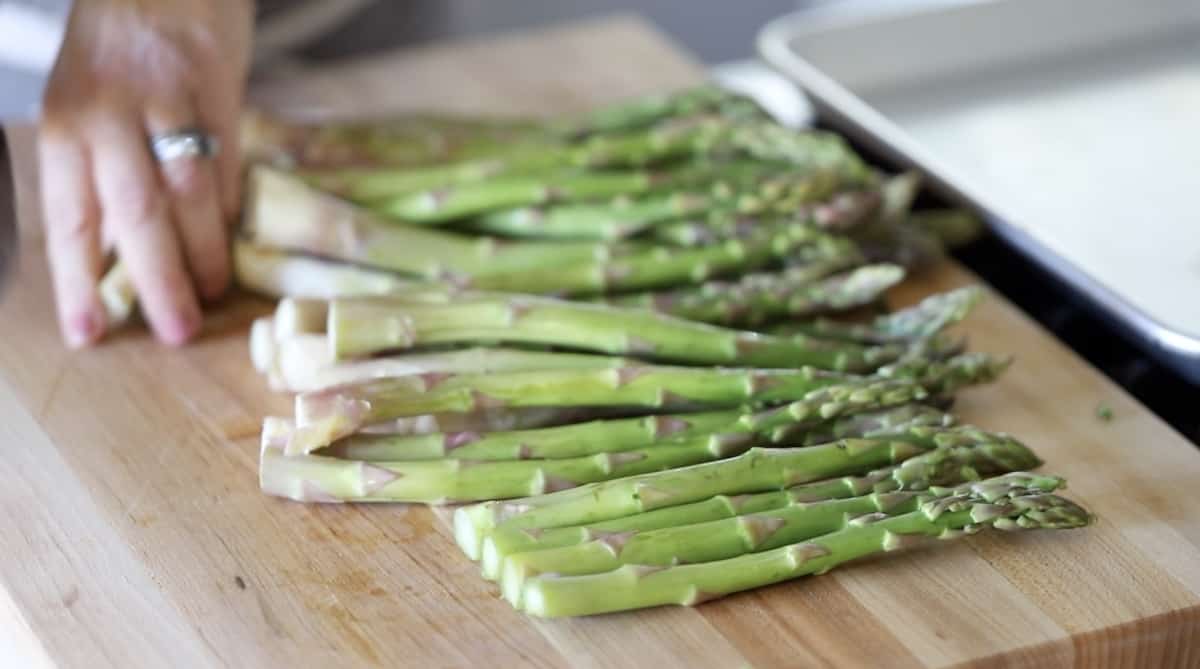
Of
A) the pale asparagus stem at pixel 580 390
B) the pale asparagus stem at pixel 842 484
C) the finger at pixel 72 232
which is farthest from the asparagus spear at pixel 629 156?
the pale asparagus stem at pixel 842 484

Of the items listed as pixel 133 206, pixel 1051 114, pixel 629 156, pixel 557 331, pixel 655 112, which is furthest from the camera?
pixel 1051 114

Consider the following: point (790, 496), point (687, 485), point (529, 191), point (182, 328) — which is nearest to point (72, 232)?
point (182, 328)

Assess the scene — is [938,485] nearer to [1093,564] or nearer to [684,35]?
[1093,564]

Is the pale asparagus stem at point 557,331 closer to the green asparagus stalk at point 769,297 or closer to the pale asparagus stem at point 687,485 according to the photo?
the green asparagus stalk at point 769,297

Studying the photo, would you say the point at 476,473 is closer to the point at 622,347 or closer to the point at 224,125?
the point at 622,347

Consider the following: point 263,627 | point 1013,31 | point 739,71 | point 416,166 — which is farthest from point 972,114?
point 263,627
